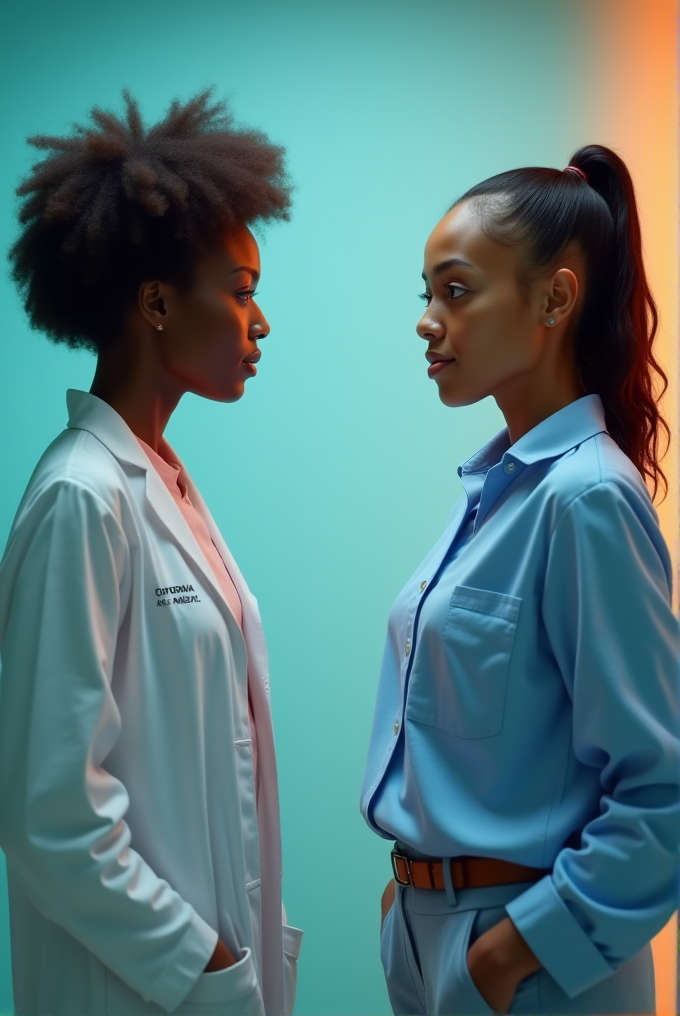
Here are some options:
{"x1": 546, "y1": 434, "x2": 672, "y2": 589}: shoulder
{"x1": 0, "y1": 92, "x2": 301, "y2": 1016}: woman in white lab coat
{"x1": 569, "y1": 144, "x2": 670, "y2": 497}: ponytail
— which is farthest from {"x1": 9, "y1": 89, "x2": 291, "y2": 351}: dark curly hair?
{"x1": 546, "y1": 434, "x2": 672, "y2": 589}: shoulder

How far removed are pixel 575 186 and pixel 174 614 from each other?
3.29 feet

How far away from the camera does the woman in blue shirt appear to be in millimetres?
1436

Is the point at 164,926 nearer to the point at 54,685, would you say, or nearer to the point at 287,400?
the point at 54,685

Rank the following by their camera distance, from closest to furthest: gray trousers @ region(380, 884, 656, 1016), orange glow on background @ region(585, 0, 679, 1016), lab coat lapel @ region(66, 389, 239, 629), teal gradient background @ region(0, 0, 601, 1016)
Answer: gray trousers @ region(380, 884, 656, 1016) < lab coat lapel @ region(66, 389, 239, 629) < teal gradient background @ region(0, 0, 601, 1016) < orange glow on background @ region(585, 0, 679, 1016)

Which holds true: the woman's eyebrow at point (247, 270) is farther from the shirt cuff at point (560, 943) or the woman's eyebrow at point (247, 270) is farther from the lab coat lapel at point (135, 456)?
the shirt cuff at point (560, 943)

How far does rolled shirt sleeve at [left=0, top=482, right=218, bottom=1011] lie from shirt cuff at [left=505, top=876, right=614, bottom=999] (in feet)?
1.55

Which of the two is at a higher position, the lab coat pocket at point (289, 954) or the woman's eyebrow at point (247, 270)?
the woman's eyebrow at point (247, 270)

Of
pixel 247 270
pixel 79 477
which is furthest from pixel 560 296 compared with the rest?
pixel 79 477

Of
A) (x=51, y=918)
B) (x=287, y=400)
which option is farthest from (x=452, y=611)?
(x=287, y=400)

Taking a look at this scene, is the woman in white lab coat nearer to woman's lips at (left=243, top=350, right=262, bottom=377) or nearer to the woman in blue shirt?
woman's lips at (left=243, top=350, right=262, bottom=377)

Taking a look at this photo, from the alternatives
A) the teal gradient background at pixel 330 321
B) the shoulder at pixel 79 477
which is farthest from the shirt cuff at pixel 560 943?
the teal gradient background at pixel 330 321

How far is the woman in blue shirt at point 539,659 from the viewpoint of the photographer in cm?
144

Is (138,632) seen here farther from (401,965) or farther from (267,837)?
(401,965)

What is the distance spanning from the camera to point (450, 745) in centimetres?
159
